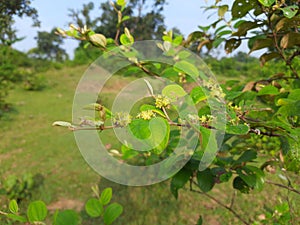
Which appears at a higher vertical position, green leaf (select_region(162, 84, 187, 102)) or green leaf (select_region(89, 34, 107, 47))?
green leaf (select_region(89, 34, 107, 47))

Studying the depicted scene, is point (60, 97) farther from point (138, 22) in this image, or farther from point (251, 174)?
point (138, 22)

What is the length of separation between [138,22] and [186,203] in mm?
14033

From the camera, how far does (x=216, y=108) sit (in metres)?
0.42

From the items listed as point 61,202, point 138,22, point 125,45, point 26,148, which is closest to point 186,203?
point 61,202

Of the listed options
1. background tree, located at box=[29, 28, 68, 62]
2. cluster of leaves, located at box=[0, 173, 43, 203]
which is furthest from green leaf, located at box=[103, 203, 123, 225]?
background tree, located at box=[29, 28, 68, 62]

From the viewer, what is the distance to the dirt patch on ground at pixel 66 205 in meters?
1.92

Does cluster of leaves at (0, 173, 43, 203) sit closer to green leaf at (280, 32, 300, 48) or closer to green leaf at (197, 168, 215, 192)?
green leaf at (197, 168, 215, 192)

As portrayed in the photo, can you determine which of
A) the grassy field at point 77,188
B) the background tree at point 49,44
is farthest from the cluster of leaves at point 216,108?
the background tree at point 49,44

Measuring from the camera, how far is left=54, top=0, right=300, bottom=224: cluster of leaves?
0.36 m

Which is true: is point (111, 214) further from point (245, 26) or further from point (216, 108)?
point (245, 26)

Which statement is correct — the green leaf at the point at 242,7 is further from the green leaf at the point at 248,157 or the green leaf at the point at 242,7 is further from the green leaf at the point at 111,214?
the green leaf at the point at 111,214

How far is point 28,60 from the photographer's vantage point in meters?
9.41

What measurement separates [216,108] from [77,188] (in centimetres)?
208

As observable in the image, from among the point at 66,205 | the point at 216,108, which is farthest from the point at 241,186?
the point at 66,205
